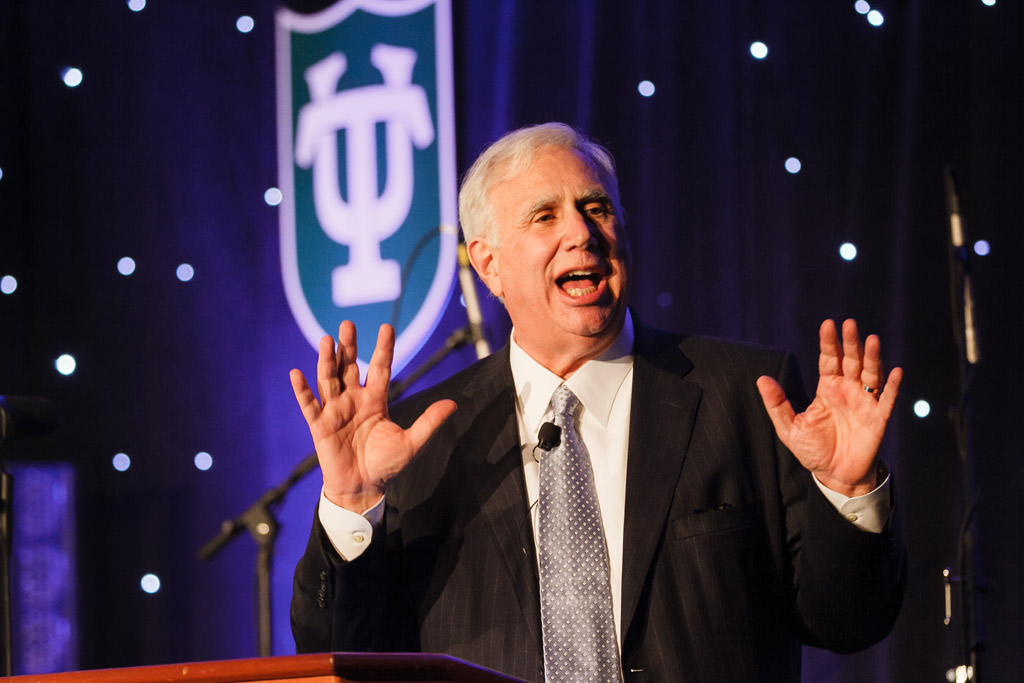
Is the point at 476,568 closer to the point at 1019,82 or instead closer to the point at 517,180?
the point at 517,180

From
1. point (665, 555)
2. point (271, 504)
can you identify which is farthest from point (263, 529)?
point (665, 555)

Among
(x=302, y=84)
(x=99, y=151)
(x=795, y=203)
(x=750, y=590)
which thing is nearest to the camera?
(x=750, y=590)

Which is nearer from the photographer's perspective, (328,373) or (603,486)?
(328,373)

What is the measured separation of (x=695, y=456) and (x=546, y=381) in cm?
35

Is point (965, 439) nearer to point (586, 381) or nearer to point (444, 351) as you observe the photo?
point (586, 381)

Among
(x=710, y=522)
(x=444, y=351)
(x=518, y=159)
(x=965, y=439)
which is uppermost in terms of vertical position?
(x=518, y=159)

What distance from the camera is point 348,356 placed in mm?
1998

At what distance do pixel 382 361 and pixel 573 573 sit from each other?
505mm

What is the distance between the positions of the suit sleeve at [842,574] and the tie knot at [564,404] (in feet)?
1.47

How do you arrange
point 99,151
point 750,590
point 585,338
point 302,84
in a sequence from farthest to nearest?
1. point 99,151
2. point 302,84
3. point 585,338
4. point 750,590

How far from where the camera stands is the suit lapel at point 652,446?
1.96 metres

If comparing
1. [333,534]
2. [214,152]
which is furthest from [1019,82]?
[214,152]

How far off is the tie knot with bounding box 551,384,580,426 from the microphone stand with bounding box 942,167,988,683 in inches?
40.1

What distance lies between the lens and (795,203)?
9.81 ft
